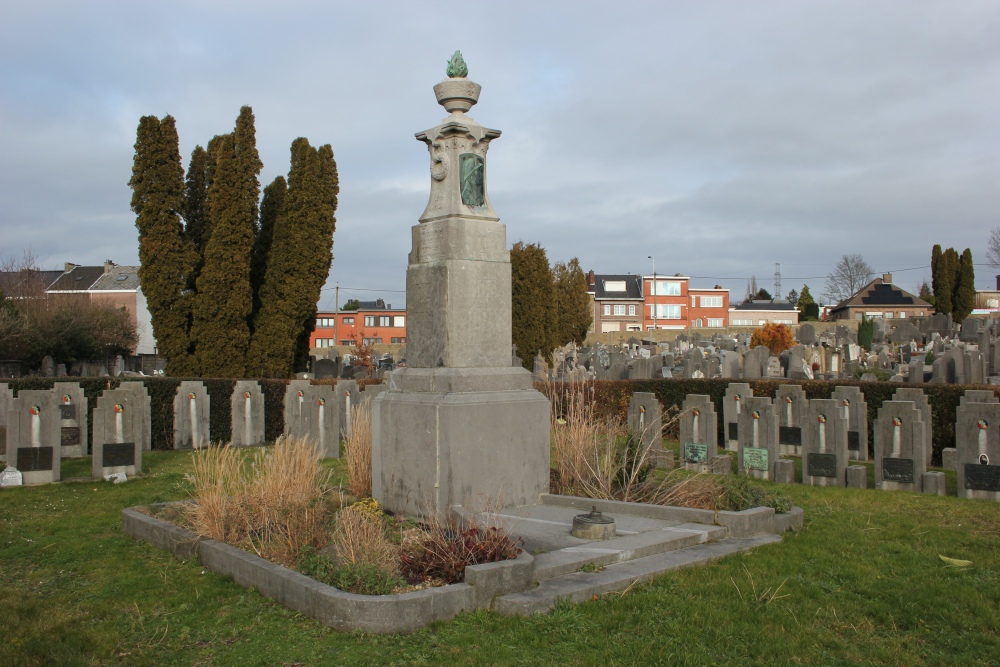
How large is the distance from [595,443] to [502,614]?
3800 mm

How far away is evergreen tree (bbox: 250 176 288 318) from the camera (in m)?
22.7

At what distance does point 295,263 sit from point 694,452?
44.0 feet

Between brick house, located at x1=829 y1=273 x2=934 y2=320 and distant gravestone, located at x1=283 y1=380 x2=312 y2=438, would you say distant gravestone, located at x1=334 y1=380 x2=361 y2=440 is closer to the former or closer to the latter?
distant gravestone, located at x1=283 y1=380 x2=312 y2=438

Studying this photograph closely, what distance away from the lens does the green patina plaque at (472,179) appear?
323 inches

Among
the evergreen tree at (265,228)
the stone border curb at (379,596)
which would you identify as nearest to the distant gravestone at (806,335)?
the evergreen tree at (265,228)

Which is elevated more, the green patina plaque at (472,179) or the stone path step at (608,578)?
the green patina plaque at (472,179)

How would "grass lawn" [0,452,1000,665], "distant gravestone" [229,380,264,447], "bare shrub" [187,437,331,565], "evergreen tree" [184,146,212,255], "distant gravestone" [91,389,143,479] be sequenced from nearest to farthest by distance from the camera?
"grass lawn" [0,452,1000,665]
"bare shrub" [187,437,331,565]
"distant gravestone" [91,389,143,479]
"distant gravestone" [229,380,264,447]
"evergreen tree" [184,146,212,255]

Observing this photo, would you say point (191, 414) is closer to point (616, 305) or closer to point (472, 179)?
point (472, 179)

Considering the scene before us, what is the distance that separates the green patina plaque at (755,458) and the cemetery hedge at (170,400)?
951 cm

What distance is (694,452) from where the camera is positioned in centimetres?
1184

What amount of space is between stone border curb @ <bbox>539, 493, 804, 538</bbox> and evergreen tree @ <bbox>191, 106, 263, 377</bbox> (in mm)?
14392

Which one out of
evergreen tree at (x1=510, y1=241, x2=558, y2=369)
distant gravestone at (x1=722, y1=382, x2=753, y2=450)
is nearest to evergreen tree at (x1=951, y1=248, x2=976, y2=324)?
evergreen tree at (x1=510, y1=241, x2=558, y2=369)

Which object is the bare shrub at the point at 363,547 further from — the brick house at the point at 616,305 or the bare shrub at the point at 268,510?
the brick house at the point at 616,305

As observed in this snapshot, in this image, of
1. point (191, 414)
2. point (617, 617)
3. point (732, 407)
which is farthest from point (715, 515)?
point (191, 414)
